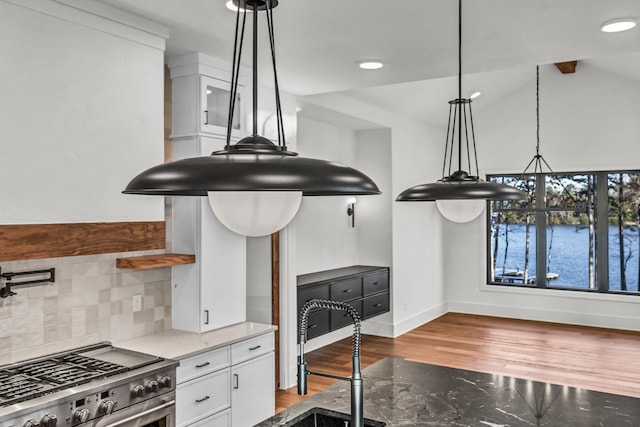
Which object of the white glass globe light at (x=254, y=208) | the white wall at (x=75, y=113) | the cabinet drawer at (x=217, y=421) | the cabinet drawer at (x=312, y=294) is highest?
the white wall at (x=75, y=113)

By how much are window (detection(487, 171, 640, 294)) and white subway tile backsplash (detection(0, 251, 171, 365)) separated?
5.85 meters

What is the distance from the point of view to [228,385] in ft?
10.5

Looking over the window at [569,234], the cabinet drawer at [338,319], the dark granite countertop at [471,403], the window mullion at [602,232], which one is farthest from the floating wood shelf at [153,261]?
the window mullion at [602,232]

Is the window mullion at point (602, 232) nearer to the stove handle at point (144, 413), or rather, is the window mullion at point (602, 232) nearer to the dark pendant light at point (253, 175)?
the stove handle at point (144, 413)

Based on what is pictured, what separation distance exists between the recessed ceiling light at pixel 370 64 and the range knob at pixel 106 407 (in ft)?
8.16

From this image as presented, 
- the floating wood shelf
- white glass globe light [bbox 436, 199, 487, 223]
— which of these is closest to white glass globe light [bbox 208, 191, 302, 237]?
white glass globe light [bbox 436, 199, 487, 223]

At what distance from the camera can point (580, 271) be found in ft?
24.2

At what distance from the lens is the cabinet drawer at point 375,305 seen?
5.94 meters

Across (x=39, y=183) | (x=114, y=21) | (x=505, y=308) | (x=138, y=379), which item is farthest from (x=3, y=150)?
(x=505, y=308)

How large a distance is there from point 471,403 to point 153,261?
77.3 inches

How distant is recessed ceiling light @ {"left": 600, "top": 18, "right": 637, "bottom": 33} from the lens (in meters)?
2.71

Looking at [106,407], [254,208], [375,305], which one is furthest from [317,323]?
[254,208]

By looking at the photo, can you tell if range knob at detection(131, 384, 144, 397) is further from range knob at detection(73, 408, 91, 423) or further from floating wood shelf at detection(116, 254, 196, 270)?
floating wood shelf at detection(116, 254, 196, 270)

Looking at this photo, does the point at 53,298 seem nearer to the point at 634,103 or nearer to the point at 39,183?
the point at 39,183
